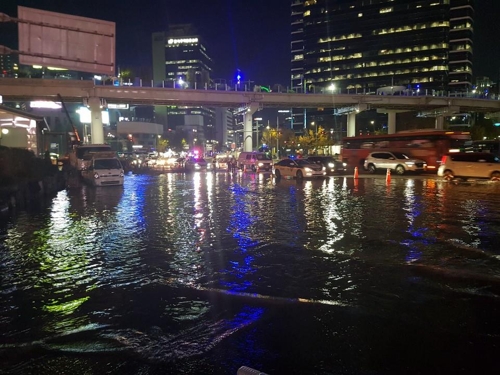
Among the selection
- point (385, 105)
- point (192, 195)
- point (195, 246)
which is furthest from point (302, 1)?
point (195, 246)

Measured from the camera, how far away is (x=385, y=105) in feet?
215

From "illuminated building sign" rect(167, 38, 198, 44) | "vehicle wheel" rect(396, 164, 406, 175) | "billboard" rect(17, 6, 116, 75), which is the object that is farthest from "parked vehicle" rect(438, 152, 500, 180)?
"illuminated building sign" rect(167, 38, 198, 44)

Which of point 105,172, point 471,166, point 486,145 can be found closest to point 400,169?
point 471,166

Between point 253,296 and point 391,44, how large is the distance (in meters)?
131

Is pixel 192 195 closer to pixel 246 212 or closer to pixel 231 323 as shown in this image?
pixel 246 212

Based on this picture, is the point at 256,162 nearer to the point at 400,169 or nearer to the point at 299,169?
the point at 299,169

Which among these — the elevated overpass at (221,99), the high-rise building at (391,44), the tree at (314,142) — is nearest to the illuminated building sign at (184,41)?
the high-rise building at (391,44)

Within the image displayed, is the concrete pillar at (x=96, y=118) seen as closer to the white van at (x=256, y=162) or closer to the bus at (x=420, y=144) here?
the white van at (x=256, y=162)

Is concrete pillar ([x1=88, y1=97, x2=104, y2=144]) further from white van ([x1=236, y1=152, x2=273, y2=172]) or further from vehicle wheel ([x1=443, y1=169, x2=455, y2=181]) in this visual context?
vehicle wheel ([x1=443, y1=169, x2=455, y2=181])

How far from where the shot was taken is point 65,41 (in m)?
13.1

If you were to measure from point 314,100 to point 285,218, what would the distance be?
50002mm

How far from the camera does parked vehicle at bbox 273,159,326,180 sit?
103ft

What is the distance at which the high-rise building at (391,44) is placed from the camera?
387ft

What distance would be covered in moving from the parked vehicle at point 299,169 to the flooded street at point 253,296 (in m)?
18.8
